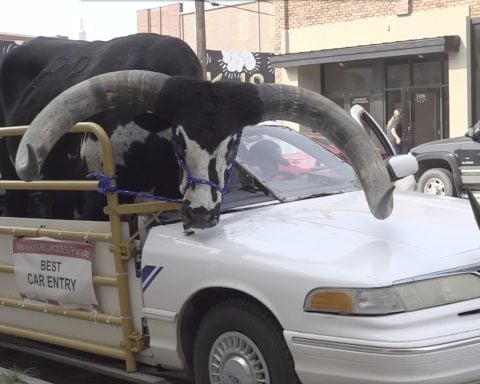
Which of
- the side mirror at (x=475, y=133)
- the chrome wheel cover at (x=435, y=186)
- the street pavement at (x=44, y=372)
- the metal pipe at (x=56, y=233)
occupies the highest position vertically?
the side mirror at (x=475, y=133)

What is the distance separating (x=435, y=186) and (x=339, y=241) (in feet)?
39.1

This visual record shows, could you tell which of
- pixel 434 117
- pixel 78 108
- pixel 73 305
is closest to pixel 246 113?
pixel 78 108

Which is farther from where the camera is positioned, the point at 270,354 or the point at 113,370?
the point at 113,370

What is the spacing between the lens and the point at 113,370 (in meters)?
4.72

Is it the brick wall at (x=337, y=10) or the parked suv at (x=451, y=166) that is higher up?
the brick wall at (x=337, y=10)

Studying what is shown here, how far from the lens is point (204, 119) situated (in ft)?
15.0

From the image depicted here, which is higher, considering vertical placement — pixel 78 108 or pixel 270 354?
pixel 78 108

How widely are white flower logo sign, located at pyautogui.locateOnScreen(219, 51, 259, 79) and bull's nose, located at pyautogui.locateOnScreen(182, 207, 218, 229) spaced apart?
2427cm

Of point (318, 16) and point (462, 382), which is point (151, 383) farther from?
point (318, 16)

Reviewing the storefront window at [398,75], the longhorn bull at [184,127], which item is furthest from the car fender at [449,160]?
the longhorn bull at [184,127]

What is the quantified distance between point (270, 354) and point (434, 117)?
20074mm

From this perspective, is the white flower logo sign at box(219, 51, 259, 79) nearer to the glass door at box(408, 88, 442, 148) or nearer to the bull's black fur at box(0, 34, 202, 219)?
the glass door at box(408, 88, 442, 148)

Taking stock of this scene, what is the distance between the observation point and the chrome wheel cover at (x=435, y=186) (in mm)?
15219

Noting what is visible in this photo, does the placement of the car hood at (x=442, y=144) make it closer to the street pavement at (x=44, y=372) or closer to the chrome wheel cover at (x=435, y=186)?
the chrome wheel cover at (x=435, y=186)
